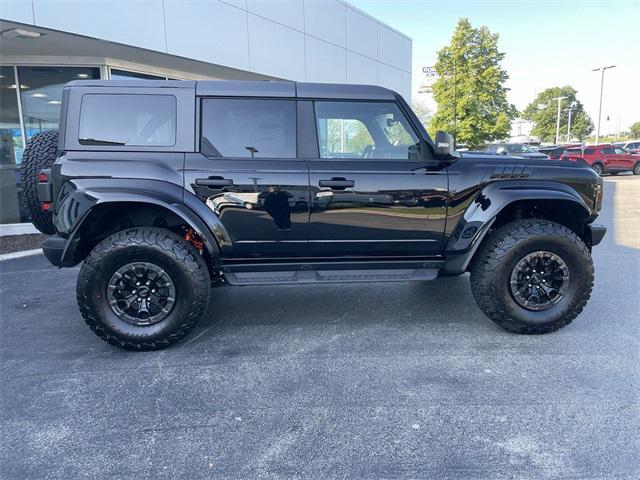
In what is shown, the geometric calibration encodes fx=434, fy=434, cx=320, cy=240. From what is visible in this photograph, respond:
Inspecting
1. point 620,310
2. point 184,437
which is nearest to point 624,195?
point 620,310

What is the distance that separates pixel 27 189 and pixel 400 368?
336 centimetres

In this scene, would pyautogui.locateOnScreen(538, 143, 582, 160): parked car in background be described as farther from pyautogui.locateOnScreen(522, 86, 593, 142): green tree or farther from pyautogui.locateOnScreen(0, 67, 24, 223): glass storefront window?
pyautogui.locateOnScreen(522, 86, 593, 142): green tree

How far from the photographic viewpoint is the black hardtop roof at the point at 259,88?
344cm

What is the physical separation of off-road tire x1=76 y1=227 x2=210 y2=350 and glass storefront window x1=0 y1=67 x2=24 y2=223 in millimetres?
6350

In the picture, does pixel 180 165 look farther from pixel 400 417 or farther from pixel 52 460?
pixel 400 417

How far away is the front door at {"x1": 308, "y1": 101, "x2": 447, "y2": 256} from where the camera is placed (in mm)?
3498

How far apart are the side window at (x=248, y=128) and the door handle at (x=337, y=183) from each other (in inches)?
13.5

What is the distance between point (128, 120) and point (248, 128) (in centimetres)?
A: 93

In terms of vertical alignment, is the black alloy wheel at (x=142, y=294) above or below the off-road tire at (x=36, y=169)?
below

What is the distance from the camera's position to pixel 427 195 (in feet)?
11.7

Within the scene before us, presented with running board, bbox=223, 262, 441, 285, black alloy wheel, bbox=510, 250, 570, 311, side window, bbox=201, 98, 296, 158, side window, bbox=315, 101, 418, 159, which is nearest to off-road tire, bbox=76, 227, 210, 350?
running board, bbox=223, 262, 441, 285

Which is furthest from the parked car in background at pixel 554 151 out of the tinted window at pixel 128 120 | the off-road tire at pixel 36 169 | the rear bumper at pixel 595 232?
the off-road tire at pixel 36 169

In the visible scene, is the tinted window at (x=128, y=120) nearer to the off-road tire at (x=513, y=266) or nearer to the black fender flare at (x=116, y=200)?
the black fender flare at (x=116, y=200)

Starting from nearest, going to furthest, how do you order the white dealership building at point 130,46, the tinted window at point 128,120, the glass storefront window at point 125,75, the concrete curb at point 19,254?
the tinted window at point 128,120, the concrete curb at point 19,254, the white dealership building at point 130,46, the glass storefront window at point 125,75
